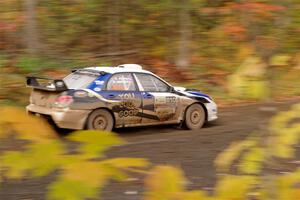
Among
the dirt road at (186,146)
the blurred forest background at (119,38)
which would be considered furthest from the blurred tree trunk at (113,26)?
the dirt road at (186,146)

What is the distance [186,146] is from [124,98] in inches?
77.6

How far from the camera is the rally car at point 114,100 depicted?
11.1m

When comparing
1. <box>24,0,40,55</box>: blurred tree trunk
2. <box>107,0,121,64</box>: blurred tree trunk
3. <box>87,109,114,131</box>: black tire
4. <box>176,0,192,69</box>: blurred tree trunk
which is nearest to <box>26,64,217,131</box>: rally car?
<box>87,109,114,131</box>: black tire

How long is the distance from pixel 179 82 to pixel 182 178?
16699 millimetres

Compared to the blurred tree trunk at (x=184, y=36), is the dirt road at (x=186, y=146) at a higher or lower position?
lower

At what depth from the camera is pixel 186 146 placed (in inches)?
410

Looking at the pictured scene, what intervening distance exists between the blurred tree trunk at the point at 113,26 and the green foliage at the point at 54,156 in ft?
61.3

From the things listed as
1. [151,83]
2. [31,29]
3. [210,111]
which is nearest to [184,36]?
[31,29]

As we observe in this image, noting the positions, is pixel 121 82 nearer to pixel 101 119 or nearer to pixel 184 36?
pixel 101 119

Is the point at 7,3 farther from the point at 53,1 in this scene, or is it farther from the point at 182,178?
the point at 182,178

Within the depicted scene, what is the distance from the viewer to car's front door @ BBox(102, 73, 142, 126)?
1159cm

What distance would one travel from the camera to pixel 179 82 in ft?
60.0

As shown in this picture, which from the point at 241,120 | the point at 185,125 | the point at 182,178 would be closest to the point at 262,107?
the point at 182,178

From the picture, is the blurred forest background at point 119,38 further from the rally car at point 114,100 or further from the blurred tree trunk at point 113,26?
the rally car at point 114,100
